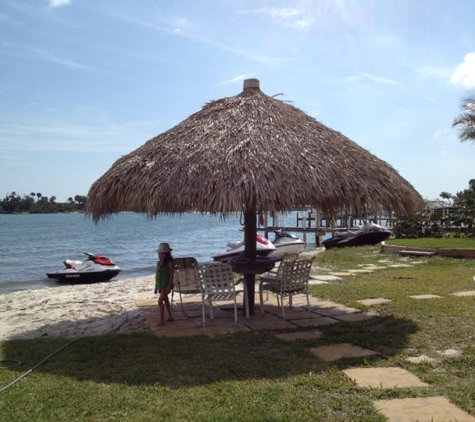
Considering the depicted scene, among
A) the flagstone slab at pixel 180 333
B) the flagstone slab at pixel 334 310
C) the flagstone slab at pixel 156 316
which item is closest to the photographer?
the flagstone slab at pixel 180 333

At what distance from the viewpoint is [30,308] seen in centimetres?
829

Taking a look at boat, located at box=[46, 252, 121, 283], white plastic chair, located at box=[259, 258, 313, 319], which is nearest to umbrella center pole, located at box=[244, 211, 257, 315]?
white plastic chair, located at box=[259, 258, 313, 319]

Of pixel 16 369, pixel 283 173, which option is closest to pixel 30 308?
pixel 16 369

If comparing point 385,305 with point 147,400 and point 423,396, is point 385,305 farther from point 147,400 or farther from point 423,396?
point 147,400

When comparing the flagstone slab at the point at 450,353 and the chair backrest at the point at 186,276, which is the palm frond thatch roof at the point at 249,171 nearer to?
the chair backrest at the point at 186,276

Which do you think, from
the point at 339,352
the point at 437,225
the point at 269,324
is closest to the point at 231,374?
the point at 339,352

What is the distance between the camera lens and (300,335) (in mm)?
5723

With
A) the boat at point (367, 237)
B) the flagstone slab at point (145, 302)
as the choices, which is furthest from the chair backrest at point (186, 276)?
the boat at point (367, 237)

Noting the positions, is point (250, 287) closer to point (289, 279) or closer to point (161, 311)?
point (289, 279)

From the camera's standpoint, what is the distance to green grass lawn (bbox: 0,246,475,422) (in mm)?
3594

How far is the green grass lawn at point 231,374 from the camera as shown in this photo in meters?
3.59

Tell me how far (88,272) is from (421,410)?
14122mm

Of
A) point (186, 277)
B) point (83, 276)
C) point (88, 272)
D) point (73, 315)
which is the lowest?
point (83, 276)

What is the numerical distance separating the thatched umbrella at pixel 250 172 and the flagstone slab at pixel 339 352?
1.69 meters
